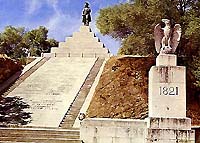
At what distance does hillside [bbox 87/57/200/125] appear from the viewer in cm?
1981

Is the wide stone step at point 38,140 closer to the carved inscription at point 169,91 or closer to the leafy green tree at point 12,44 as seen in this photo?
the carved inscription at point 169,91

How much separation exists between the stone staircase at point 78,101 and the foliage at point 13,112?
1587 millimetres

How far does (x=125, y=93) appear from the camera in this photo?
21.8 metres

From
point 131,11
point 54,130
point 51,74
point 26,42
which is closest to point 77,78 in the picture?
point 51,74

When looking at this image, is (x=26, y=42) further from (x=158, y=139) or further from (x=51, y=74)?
(x=158, y=139)

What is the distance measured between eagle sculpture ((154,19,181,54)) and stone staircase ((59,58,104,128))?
6.09 meters

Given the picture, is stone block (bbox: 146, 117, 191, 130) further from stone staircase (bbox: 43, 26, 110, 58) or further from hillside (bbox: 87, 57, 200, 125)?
stone staircase (bbox: 43, 26, 110, 58)

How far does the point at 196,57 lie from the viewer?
22844mm

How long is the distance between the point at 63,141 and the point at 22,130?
203 cm

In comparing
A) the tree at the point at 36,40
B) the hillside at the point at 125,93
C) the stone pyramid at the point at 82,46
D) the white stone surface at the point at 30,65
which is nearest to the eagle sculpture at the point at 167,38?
the hillside at the point at 125,93

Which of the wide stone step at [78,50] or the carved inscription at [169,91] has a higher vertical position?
the wide stone step at [78,50]

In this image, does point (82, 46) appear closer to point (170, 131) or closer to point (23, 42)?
point (23, 42)

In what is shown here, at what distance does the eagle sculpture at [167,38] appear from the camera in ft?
39.2

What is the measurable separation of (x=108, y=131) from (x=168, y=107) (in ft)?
6.32
